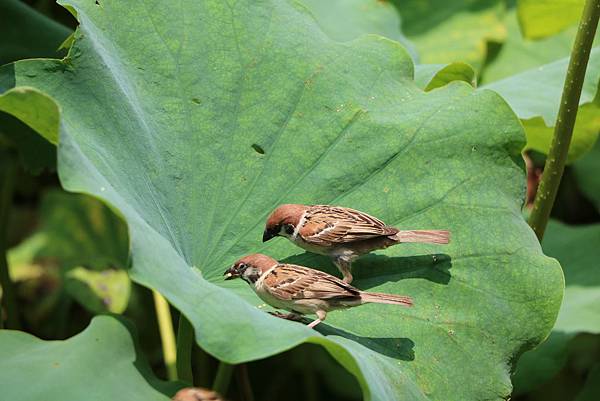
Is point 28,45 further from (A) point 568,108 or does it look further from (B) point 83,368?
(A) point 568,108

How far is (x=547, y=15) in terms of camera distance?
3.95 metres

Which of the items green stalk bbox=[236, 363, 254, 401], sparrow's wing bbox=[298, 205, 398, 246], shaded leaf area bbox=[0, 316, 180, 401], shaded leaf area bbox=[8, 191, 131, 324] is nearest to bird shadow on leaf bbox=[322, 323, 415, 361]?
sparrow's wing bbox=[298, 205, 398, 246]

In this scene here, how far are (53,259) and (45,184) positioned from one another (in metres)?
0.87

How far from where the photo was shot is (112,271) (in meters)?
4.23

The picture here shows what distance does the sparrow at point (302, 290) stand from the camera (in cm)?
238

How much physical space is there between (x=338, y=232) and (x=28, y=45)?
67.8 inches

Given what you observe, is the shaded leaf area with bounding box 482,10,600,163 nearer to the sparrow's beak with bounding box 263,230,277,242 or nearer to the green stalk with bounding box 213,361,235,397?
the sparrow's beak with bounding box 263,230,277,242

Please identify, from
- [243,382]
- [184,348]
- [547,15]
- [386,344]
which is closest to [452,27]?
[547,15]

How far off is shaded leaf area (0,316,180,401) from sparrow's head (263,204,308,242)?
1.54ft

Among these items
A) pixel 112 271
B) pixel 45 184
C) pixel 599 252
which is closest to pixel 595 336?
pixel 599 252

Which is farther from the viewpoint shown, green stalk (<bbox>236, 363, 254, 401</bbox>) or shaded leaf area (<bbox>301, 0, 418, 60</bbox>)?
shaded leaf area (<bbox>301, 0, 418, 60</bbox>)

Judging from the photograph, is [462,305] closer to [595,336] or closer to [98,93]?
[98,93]

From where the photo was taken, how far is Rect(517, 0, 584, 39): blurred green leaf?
3889 millimetres

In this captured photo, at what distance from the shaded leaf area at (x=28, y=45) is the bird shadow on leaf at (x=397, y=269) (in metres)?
1.42
